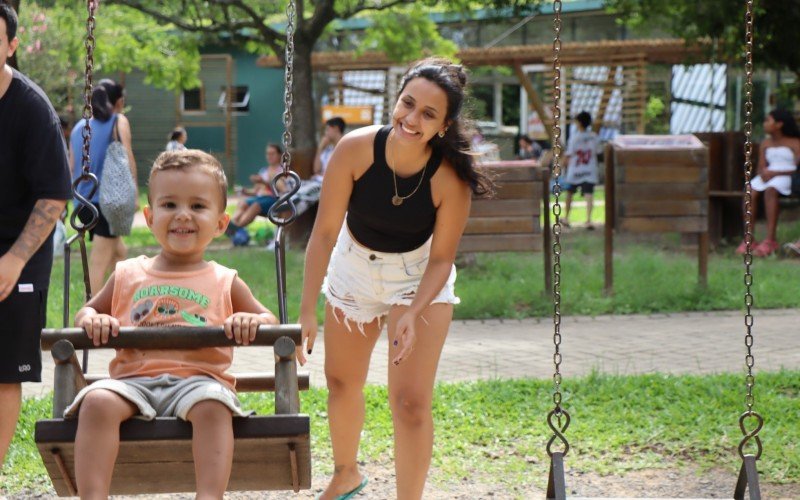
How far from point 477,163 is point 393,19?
13.2m

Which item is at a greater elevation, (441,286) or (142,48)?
(142,48)

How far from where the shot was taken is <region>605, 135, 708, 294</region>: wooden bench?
32.9ft

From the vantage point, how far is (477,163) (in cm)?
421

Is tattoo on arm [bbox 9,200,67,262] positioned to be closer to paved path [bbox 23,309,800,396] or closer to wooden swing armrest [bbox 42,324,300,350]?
wooden swing armrest [bbox 42,324,300,350]

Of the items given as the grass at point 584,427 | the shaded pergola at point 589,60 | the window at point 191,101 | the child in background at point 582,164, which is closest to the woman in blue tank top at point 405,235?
the grass at point 584,427

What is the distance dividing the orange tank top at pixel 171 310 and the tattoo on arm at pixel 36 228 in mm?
399

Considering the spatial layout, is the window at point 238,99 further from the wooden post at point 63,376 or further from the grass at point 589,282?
the wooden post at point 63,376

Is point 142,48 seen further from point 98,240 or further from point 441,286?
point 441,286

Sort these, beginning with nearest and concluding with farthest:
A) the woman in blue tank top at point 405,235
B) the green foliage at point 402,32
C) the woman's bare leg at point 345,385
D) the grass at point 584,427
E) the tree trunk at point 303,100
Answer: the woman in blue tank top at point 405,235 < the woman's bare leg at point 345,385 < the grass at point 584,427 < the tree trunk at point 303,100 < the green foliage at point 402,32

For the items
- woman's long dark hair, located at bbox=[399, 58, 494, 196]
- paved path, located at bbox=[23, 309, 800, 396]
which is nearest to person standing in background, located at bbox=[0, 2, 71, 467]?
woman's long dark hair, located at bbox=[399, 58, 494, 196]

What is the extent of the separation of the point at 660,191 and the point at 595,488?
5404 mm

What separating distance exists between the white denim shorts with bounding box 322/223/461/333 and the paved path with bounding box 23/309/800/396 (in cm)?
275

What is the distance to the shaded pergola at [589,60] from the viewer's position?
2414 centimetres

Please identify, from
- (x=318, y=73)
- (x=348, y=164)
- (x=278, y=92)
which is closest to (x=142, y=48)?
(x=318, y=73)
